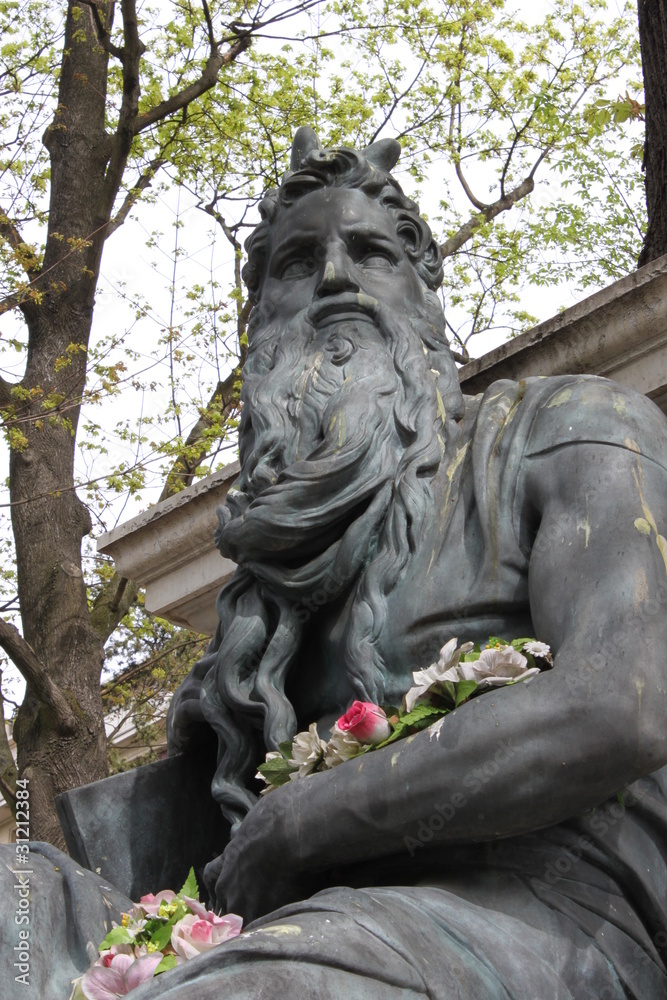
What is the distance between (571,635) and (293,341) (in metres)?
1.32

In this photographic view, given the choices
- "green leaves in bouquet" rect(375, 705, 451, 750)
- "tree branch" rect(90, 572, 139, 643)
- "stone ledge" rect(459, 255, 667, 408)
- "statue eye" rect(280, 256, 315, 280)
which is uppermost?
"tree branch" rect(90, 572, 139, 643)

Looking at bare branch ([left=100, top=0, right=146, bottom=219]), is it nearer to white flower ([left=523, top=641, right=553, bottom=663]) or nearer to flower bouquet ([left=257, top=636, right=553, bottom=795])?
flower bouquet ([left=257, top=636, right=553, bottom=795])

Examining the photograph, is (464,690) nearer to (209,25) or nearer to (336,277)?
(336,277)

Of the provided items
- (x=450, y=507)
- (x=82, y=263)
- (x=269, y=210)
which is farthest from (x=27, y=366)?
(x=450, y=507)

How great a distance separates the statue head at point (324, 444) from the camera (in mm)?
3920

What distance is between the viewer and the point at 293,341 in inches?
171

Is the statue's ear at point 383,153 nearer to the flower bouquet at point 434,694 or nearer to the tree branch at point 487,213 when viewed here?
the flower bouquet at point 434,694

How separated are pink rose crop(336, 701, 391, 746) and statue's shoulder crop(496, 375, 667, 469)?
803mm

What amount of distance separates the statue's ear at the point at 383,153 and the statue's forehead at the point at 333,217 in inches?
7.5

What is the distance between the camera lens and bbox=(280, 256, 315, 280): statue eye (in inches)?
177

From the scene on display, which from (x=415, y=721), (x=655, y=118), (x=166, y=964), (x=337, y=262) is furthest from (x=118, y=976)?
(x=655, y=118)

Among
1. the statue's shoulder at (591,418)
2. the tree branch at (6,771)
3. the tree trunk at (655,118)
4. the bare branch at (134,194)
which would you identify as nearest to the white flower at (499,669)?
the statue's shoulder at (591,418)

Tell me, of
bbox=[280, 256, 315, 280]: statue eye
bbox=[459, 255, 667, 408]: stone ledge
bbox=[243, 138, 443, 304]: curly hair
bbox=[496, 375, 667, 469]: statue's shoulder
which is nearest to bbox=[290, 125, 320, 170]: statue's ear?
bbox=[243, 138, 443, 304]: curly hair

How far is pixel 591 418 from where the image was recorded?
3834 millimetres
